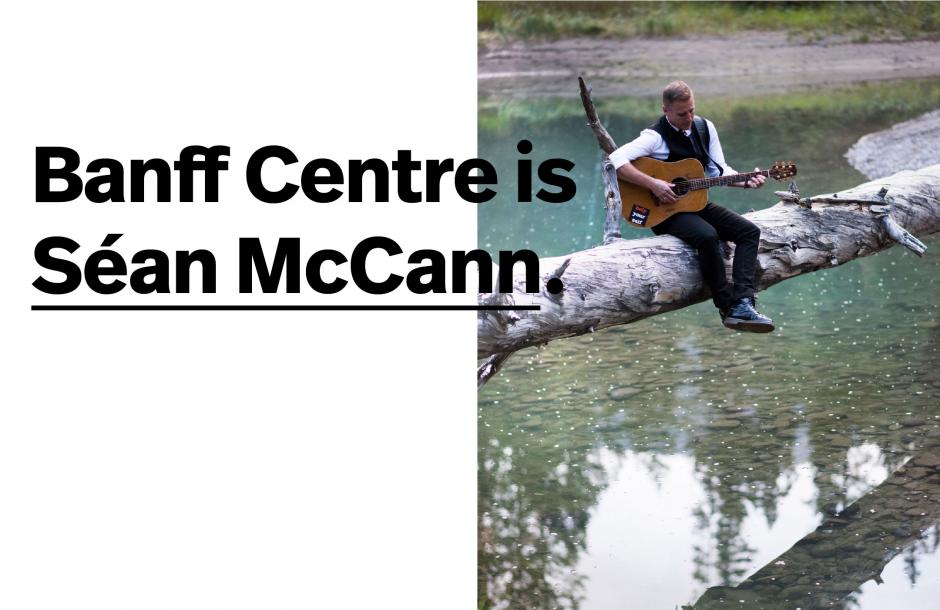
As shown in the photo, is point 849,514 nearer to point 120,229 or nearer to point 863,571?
point 863,571

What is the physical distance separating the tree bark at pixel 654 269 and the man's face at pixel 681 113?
42cm

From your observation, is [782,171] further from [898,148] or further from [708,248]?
[898,148]

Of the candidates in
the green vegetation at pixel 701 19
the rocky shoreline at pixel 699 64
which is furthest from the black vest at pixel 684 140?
the green vegetation at pixel 701 19

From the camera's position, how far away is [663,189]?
394 cm

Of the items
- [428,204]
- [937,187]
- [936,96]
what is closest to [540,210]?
[936,96]

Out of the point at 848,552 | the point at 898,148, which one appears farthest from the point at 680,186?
the point at 898,148

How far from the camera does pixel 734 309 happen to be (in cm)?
391

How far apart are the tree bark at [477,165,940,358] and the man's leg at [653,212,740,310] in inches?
2.4

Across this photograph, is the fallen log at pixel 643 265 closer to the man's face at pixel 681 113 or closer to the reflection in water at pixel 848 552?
the man's face at pixel 681 113

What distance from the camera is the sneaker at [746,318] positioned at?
12.6 feet

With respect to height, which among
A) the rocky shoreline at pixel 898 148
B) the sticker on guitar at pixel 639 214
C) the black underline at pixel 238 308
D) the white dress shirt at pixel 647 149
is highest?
the rocky shoreline at pixel 898 148

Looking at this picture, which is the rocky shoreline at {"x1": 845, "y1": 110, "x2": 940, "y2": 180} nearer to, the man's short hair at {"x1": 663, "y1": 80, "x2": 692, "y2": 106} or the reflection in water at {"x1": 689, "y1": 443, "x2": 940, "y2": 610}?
the reflection in water at {"x1": 689, "y1": 443, "x2": 940, "y2": 610}

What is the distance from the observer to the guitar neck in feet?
12.6

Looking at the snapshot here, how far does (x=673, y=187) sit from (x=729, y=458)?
66.0 inches
